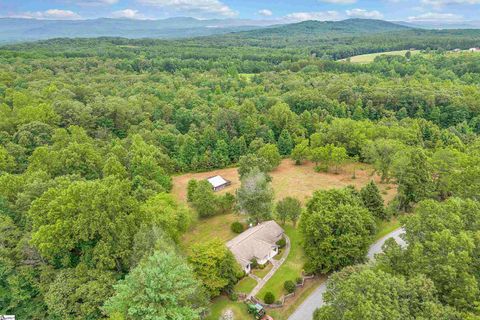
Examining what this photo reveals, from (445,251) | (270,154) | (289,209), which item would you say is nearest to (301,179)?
(270,154)

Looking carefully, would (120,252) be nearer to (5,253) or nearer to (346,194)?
(5,253)

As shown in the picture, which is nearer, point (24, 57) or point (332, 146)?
point (332, 146)

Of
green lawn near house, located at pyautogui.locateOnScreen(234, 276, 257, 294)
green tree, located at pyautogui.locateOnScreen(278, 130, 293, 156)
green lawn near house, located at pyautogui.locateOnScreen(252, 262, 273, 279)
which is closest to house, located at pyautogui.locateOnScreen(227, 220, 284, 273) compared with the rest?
green lawn near house, located at pyautogui.locateOnScreen(252, 262, 273, 279)

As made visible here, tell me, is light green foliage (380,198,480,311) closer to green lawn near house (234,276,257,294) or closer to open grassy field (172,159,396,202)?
green lawn near house (234,276,257,294)

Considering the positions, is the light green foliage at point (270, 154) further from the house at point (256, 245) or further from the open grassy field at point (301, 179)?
the house at point (256, 245)

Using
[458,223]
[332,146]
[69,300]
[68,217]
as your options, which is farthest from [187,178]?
[458,223]

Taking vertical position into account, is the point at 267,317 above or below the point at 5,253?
below

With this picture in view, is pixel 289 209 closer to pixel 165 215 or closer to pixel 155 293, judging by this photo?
pixel 165 215
